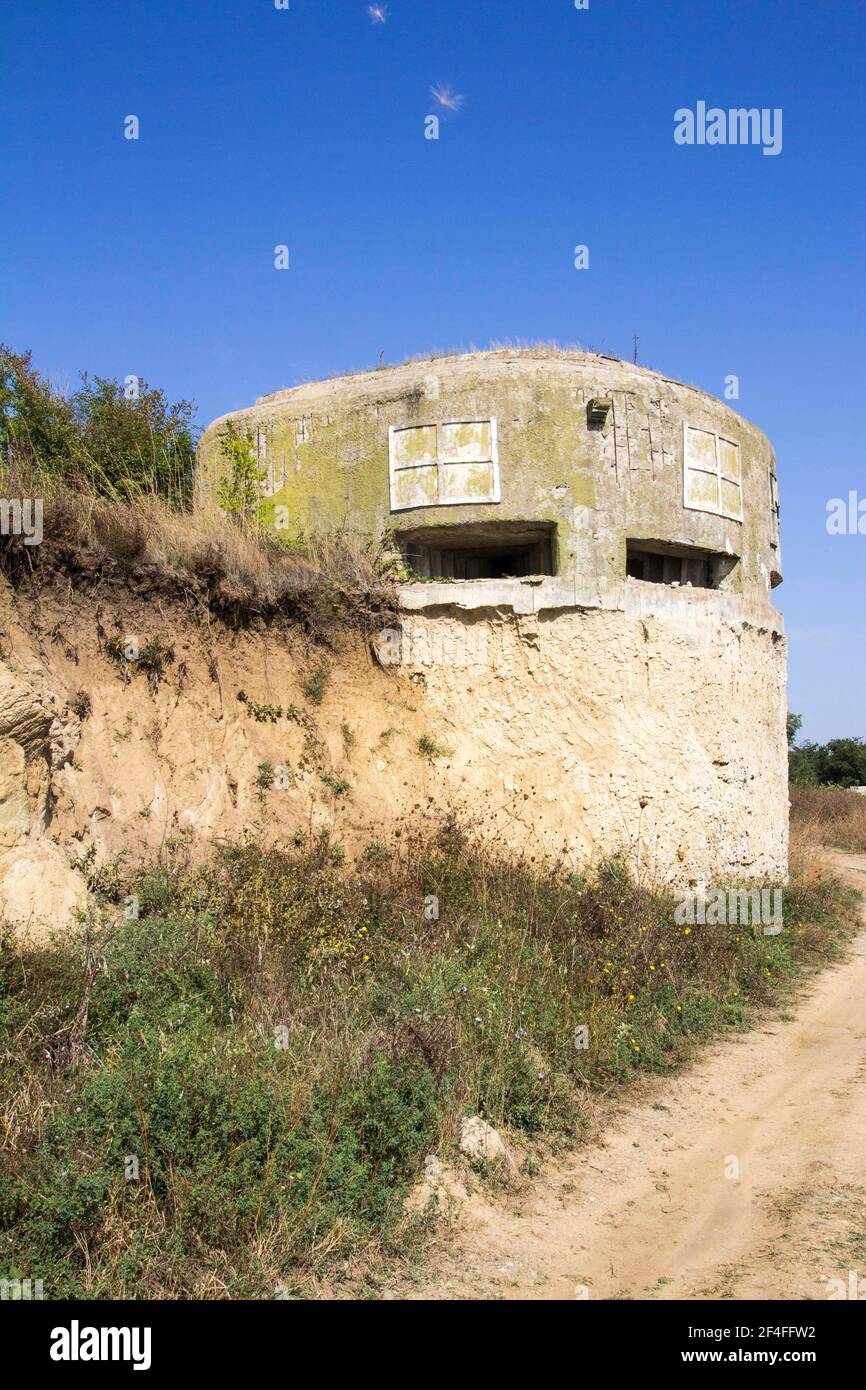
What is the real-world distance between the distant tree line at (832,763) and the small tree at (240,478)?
24601 millimetres

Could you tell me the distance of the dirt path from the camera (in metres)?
4.06

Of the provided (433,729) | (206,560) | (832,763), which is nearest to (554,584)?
(433,729)

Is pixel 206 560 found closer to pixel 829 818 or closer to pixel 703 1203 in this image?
pixel 703 1203

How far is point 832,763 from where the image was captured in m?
32.2

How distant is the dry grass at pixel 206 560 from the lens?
7262 mm

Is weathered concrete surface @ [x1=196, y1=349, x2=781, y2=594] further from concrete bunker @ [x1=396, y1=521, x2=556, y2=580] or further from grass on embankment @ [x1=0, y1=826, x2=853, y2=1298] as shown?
grass on embankment @ [x1=0, y1=826, x2=853, y2=1298]

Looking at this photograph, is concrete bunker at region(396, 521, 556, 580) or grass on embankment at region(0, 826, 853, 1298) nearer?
grass on embankment at region(0, 826, 853, 1298)

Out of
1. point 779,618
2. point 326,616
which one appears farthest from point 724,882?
point 326,616

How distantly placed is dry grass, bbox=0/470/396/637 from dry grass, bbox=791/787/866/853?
1030 centimetres

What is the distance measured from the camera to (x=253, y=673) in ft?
27.6

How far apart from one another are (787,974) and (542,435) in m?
5.64

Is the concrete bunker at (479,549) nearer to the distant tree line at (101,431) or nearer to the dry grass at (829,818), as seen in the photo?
the distant tree line at (101,431)

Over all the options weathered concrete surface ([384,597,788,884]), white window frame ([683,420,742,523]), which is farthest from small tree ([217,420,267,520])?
white window frame ([683,420,742,523])
